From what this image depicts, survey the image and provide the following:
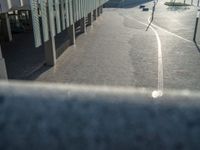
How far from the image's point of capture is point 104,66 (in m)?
15.6

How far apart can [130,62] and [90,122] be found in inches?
622

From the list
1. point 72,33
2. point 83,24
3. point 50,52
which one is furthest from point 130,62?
point 83,24

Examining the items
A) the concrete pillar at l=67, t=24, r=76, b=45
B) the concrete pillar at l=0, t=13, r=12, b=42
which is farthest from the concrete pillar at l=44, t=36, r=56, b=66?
the concrete pillar at l=0, t=13, r=12, b=42

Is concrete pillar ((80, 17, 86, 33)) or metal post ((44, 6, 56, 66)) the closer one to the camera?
metal post ((44, 6, 56, 66))

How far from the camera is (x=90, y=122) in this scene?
0.83 metres

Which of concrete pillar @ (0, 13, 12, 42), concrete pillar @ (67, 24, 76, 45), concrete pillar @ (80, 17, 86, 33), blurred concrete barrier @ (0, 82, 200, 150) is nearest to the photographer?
blurred concrete barrier @ (0, 82, 200, 150)

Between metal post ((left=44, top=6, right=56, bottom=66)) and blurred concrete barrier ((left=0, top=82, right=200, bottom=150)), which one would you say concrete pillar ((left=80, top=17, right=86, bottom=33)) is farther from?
blurred concrete barrier ((left=0, top=82, right=200, bottom=150))

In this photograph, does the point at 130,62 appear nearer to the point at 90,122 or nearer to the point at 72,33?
the point at 72,33

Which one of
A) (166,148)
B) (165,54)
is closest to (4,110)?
(166,148)

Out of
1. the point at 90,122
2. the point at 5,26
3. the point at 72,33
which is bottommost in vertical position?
the point at 72,33

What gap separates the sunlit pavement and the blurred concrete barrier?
11830 millimetres

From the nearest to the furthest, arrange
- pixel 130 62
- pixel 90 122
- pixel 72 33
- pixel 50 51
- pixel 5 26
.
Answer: pixel 90 122 → pixel 50 51 → pixel 130 62 → pixel 72 33 → pixel 5 26

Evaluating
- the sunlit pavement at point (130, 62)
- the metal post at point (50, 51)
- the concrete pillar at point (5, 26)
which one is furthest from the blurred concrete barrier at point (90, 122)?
the concrete pillar at point (5, 26)

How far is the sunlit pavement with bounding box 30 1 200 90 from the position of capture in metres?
13.4
